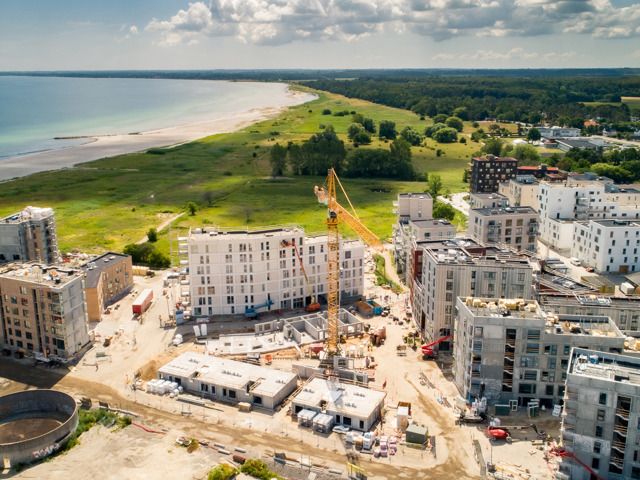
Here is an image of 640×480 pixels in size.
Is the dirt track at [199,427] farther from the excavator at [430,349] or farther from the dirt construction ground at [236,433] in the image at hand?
the excavator at [430,349]

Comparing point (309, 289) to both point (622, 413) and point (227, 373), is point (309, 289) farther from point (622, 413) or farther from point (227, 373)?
point (622, 413)

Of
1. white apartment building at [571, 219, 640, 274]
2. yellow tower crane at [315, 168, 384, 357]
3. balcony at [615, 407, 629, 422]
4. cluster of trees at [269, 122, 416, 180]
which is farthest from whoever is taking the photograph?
cluster of trees at [269, 122, 416, 180]

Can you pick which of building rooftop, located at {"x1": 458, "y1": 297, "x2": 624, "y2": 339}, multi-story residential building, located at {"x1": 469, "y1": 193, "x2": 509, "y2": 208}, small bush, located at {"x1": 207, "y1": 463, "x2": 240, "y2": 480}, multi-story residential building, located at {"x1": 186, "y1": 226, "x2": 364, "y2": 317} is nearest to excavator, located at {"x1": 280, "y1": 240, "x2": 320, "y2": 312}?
multi-story residential building, located at {"x1": 186, "y1": 226, "x2": 364, "y2": 317}

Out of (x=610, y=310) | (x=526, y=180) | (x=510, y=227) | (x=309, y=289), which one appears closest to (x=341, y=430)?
(x=309, y=289)

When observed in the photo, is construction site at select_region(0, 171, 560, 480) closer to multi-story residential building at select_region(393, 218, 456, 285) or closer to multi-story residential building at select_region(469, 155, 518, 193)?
multi-story residential building at select_region(393, 218, 456, 285)

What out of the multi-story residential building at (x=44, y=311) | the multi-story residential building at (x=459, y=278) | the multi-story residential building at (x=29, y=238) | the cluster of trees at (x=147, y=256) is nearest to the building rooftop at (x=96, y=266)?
the multi-story residential building at (x=29, y=238)

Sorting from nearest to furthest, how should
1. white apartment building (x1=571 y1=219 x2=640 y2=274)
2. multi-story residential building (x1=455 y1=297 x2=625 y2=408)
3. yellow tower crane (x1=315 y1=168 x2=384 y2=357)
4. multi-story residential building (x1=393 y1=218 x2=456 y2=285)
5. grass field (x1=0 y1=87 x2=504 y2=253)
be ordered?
multi-story residential building (x1=455 y1=297 x2=625 y2=408), yellow tower crane (x1=315 y1=168 x2=384 y2=357), multi-story residential building (x1=393 y1=218 x2=456 y2=285), white apartment building (x1=571 y1=219 x2=640 y2=274), grass field (x1=0 y1=87 x2=504 y2=253)
